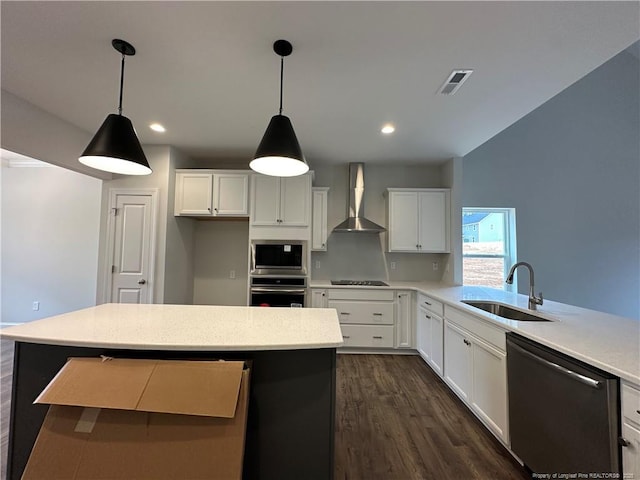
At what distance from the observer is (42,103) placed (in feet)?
8.14

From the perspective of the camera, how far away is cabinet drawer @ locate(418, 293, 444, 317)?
2.82 metres

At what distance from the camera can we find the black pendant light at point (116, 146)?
5.15 feet

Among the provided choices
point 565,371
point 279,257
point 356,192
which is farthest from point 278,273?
point 565,371

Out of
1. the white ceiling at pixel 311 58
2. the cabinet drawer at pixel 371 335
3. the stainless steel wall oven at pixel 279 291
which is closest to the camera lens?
the white ceiling at pixel 311 58

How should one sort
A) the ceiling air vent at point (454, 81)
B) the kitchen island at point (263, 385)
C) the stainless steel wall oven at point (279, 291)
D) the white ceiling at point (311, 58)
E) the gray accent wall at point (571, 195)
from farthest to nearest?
the gray accent wall at point (571, 195)
the stainless steel wall oven at point (279, 291)
the ceiling air vent at point (454, 81)
the white ceiling at point (311, 58)
the kitchen island at point (263, 385)

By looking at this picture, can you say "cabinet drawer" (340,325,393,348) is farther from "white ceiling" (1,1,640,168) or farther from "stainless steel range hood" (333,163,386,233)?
"white ceiling" (1,1,640,168)

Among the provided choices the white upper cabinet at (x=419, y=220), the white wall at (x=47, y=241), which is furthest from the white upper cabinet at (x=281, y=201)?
the white wall at (x=47, y=241)

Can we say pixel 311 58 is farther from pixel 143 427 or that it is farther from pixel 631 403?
pixel 631 403

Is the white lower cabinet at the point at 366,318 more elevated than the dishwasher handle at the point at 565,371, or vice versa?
the dishwasher handle at the point at 565,371

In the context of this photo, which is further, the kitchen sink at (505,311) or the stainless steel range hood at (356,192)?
the stainless steel range hood at (356,192)

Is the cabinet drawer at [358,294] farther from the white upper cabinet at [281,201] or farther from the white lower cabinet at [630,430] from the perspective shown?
the white lower cabinet at [630,430]

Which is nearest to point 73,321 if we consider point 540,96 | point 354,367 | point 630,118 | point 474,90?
point 354,367

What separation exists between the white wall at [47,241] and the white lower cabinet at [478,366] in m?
5.19

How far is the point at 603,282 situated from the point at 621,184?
172cm
